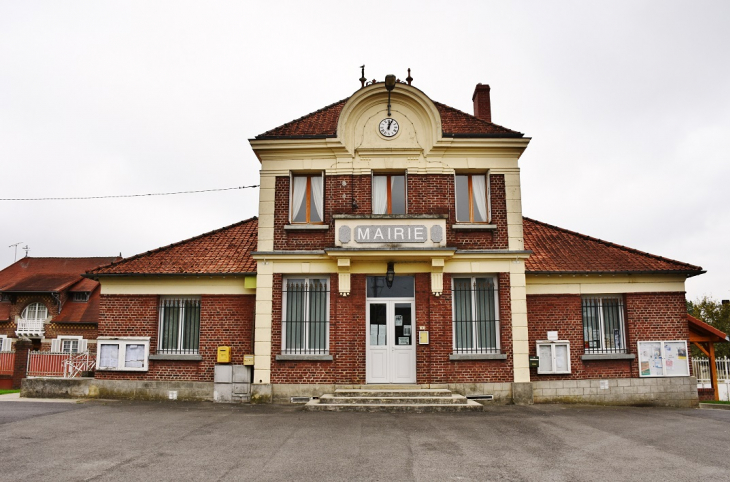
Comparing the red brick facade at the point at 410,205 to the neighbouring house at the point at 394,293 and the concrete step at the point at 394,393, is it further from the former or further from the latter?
the concrete step at the point at 394,393

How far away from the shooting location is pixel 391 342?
1385cm

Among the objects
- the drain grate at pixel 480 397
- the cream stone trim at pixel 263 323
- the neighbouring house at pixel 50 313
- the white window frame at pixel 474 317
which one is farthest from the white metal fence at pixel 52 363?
the neighbouring house at pixel 50 313

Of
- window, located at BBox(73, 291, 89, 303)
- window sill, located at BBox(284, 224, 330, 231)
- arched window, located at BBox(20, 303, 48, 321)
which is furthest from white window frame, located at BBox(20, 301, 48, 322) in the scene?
window sill, located at BBox(284, 224, 330, 231)

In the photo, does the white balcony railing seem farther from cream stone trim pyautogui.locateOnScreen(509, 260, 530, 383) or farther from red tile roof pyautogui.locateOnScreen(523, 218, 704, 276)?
cream stone trim pyautogui.locateOnScreen(509, 260, 530, 383)

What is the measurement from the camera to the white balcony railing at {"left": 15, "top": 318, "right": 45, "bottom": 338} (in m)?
34.6

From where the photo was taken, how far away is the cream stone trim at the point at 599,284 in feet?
47.9

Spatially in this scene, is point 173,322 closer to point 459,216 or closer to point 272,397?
point 272,397

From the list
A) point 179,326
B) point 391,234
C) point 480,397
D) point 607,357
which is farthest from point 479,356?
point 179,326

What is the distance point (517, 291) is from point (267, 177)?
720 cm

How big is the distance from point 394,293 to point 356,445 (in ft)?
19.8

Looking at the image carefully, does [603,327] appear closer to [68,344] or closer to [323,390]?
[323,390]

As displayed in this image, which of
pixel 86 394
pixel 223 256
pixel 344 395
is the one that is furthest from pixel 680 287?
pixel 86 394

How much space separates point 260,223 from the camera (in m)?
14.2

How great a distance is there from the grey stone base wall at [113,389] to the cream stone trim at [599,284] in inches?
360
